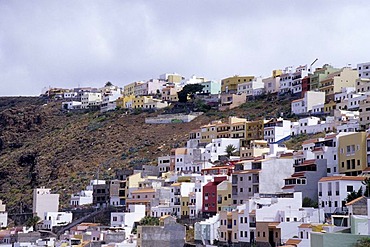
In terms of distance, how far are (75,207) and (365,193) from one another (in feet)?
120

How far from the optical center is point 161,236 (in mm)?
54469

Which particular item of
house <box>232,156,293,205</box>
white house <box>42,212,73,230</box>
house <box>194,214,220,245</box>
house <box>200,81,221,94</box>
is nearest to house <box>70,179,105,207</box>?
white house <box>42,212,73,230</box>

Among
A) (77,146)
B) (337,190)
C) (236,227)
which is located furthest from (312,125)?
(77,146)

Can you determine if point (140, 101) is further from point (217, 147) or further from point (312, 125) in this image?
point (312, 125)

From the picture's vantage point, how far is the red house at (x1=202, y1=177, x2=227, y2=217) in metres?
60.9

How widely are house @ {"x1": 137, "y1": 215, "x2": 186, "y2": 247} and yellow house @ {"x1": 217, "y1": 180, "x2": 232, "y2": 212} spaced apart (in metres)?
5.31

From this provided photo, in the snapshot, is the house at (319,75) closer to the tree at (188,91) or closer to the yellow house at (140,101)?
the tree at (188,91)

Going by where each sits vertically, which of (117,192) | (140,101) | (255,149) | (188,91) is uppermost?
(188,91)

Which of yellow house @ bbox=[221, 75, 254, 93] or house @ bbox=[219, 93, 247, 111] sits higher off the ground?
yellow house @ bbox=[221, 75, 254, 93]

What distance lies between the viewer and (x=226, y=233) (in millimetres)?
53219

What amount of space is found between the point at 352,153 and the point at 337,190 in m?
5.59

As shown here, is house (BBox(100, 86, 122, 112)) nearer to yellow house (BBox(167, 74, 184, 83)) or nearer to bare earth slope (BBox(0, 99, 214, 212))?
bare earth slope (BBox(0, 99, 214, 212))

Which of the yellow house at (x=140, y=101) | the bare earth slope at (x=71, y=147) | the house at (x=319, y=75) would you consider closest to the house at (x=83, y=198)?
the bare earth slope at (x=71, y=147)

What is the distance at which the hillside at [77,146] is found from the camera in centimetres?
9106
